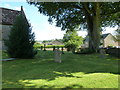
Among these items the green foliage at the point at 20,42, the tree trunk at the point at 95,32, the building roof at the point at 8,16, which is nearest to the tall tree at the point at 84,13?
the tree trunk at the point at 95,32

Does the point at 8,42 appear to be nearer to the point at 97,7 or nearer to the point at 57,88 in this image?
the point at 57,88

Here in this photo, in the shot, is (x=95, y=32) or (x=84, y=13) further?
(x=84, y=13)

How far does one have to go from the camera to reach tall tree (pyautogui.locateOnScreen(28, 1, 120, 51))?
15.6m

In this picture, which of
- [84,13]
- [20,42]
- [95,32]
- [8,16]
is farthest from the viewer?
[8,16]

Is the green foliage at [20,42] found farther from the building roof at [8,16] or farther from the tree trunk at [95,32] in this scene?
the tree trunk at [95,32]

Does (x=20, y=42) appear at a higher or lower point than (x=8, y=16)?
lower

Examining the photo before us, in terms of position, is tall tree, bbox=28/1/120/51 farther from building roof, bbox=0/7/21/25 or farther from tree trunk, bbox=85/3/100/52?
building roof, bbox=0/7/21/25

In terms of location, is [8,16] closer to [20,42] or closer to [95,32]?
[20,42]

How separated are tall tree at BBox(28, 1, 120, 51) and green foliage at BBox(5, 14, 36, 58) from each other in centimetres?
517

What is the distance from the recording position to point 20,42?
1100 cm

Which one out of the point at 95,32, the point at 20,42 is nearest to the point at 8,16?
the point at 20,42

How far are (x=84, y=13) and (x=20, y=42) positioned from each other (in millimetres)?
12668

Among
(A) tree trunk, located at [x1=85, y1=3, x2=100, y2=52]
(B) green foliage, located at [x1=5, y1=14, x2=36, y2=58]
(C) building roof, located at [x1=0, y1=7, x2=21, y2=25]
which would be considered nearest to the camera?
(B) green foliage, located at [x1=5, y1=14, x2=36, y2=58]

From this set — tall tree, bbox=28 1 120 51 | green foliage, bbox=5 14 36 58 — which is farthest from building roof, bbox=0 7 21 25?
green foliage, bbox=5 14 36 58
